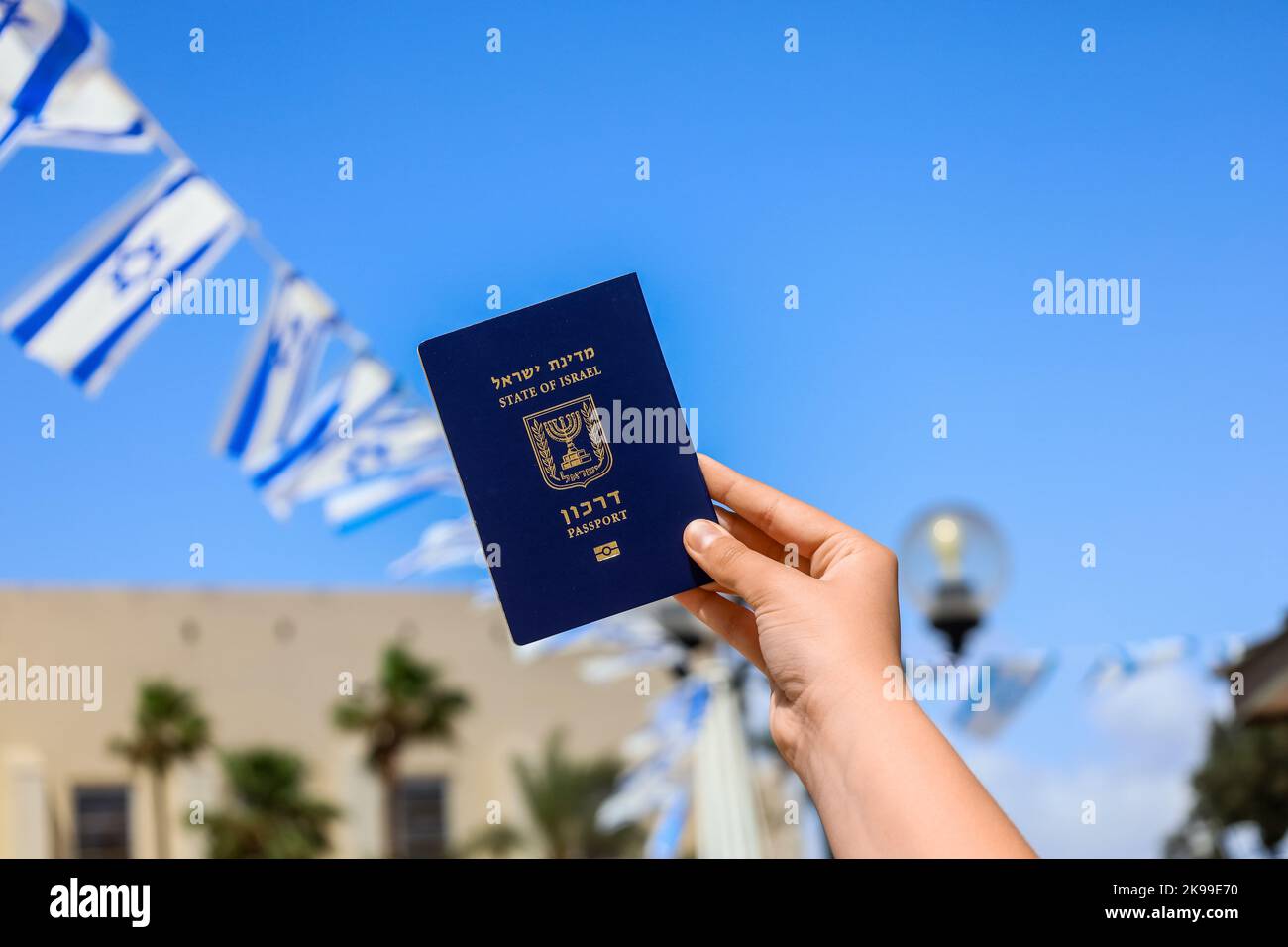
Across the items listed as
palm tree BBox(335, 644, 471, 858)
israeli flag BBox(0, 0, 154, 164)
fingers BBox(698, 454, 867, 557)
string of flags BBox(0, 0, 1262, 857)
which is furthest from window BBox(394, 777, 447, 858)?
fingers BBox(698, 454, 867, 557)

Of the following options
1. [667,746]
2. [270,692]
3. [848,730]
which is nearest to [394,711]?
[270,692]

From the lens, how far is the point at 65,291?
5.36m

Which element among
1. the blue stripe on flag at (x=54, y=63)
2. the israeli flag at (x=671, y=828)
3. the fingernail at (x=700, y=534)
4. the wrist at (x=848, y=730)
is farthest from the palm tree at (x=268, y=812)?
the wrist at (x=848, y=730)

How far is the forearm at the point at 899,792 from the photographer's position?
1481 mm

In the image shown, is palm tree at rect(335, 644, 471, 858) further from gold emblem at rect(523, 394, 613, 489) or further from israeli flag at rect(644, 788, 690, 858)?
gold emblem at rect(523, 394, 613, 489)

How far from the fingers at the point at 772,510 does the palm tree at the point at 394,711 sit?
84.2 ft

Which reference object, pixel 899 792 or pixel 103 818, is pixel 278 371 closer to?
pixel 899 792

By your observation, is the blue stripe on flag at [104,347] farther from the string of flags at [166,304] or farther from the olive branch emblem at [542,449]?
the olive branch emblem at [542,449]

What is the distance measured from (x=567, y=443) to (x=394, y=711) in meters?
26.2

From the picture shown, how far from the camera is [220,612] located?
27203 mm

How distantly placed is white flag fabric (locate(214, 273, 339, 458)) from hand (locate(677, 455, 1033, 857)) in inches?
163
